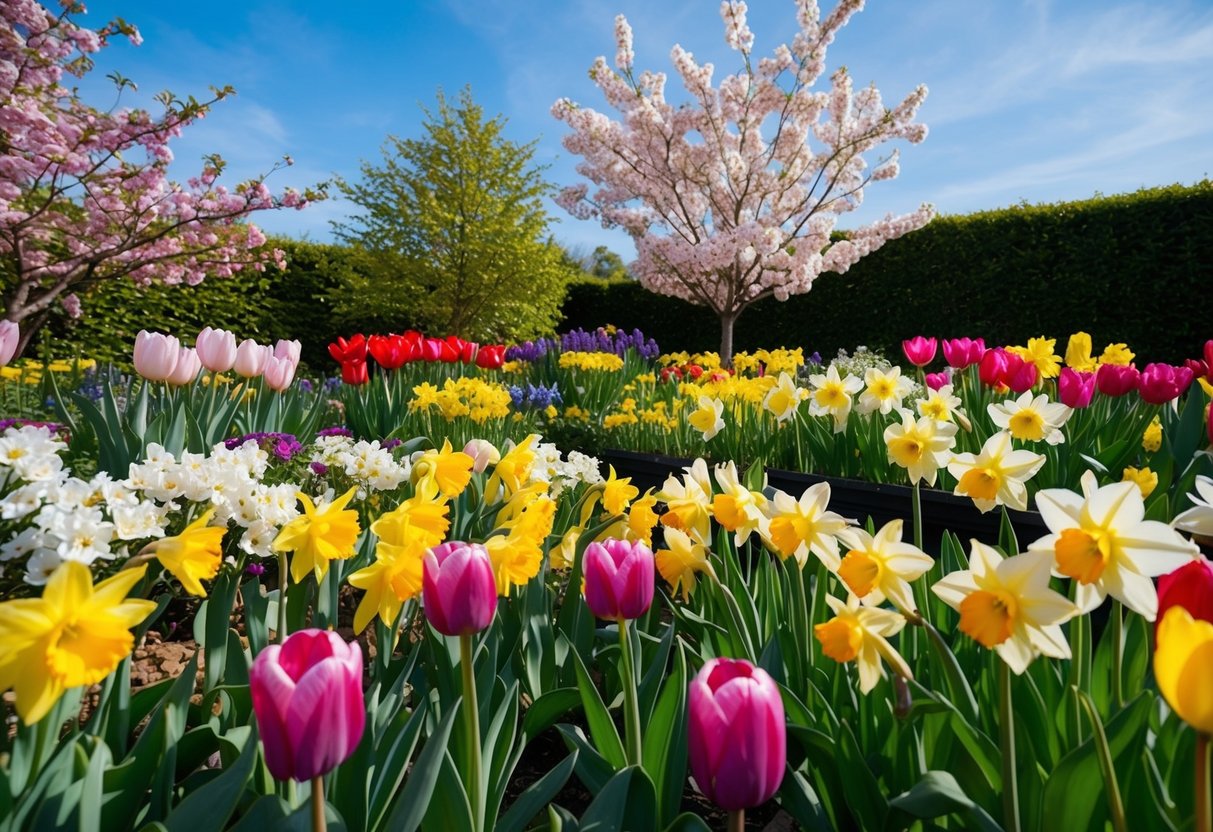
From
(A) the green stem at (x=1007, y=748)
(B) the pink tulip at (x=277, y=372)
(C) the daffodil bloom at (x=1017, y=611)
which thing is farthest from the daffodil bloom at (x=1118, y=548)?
(B) the pink tulip at (x=277, y=372)

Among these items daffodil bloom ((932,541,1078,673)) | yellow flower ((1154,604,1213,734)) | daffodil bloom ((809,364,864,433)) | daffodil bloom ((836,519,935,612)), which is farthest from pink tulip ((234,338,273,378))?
yellow flower ((1154,604,1213,734))

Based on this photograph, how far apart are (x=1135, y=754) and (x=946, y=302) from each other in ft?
32.2

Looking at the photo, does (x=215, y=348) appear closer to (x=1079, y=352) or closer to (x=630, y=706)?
(x=630, y=706)

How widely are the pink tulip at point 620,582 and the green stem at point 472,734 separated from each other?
7.9 inches

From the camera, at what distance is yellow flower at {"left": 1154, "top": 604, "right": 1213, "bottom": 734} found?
494 millimetres

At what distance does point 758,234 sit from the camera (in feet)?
26.4

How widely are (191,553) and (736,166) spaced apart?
8975mm

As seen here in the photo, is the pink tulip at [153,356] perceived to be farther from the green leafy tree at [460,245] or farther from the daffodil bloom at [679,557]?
the green leafy tree at [460,245]

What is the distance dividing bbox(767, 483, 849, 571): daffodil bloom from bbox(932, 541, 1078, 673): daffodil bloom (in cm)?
32

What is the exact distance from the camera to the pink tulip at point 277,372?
114 inches

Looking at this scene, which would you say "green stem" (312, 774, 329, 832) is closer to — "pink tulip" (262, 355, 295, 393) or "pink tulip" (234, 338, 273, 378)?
"pink tulip" (234, 338, 273, 378)

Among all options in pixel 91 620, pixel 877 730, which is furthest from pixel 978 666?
pixel 91 620

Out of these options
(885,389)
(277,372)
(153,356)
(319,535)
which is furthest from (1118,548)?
(277,372)

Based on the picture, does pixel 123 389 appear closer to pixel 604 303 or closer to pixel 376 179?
pixel 376 179
